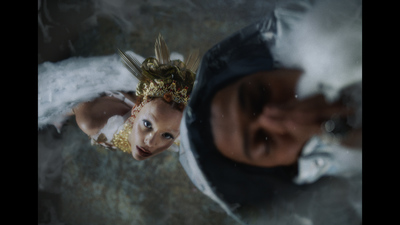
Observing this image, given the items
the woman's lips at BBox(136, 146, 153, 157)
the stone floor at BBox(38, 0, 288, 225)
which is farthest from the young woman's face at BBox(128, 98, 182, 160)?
the stone floor at BBox(38, 0, 288, 225)

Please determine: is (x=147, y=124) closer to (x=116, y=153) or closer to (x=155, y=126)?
(x=155, y=126)

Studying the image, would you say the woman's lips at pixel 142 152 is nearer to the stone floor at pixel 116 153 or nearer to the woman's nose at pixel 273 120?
the stone floor at pixel 116 153

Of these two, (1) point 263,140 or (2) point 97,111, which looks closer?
(1) point 263,140

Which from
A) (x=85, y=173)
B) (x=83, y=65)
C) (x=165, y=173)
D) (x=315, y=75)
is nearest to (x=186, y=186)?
(x=165, y=173)

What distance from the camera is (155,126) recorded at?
721 mm

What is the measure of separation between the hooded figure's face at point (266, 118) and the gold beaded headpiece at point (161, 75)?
9.3 inches

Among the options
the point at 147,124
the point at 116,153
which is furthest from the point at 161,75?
the point at 116,153

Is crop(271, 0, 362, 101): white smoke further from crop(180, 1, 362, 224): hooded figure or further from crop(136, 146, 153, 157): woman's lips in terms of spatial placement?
A: crop(136, 146, 153, 157): woman's lips

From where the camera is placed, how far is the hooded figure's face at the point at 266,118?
495mm

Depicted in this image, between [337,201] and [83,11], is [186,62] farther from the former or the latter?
[337,201]

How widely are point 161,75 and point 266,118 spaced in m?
0.31

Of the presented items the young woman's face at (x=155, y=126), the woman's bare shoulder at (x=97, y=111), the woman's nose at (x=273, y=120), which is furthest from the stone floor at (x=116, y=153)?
the woman's nose at (x=273, y=120)

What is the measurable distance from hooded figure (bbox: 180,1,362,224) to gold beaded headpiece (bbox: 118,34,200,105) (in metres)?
0.21

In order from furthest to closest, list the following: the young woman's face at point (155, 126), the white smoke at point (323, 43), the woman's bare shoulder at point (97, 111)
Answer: the woman's bare shoulder at point (97, 111) → the young woman's face at point (155, 126) → the white smoke at point (323, 43)
